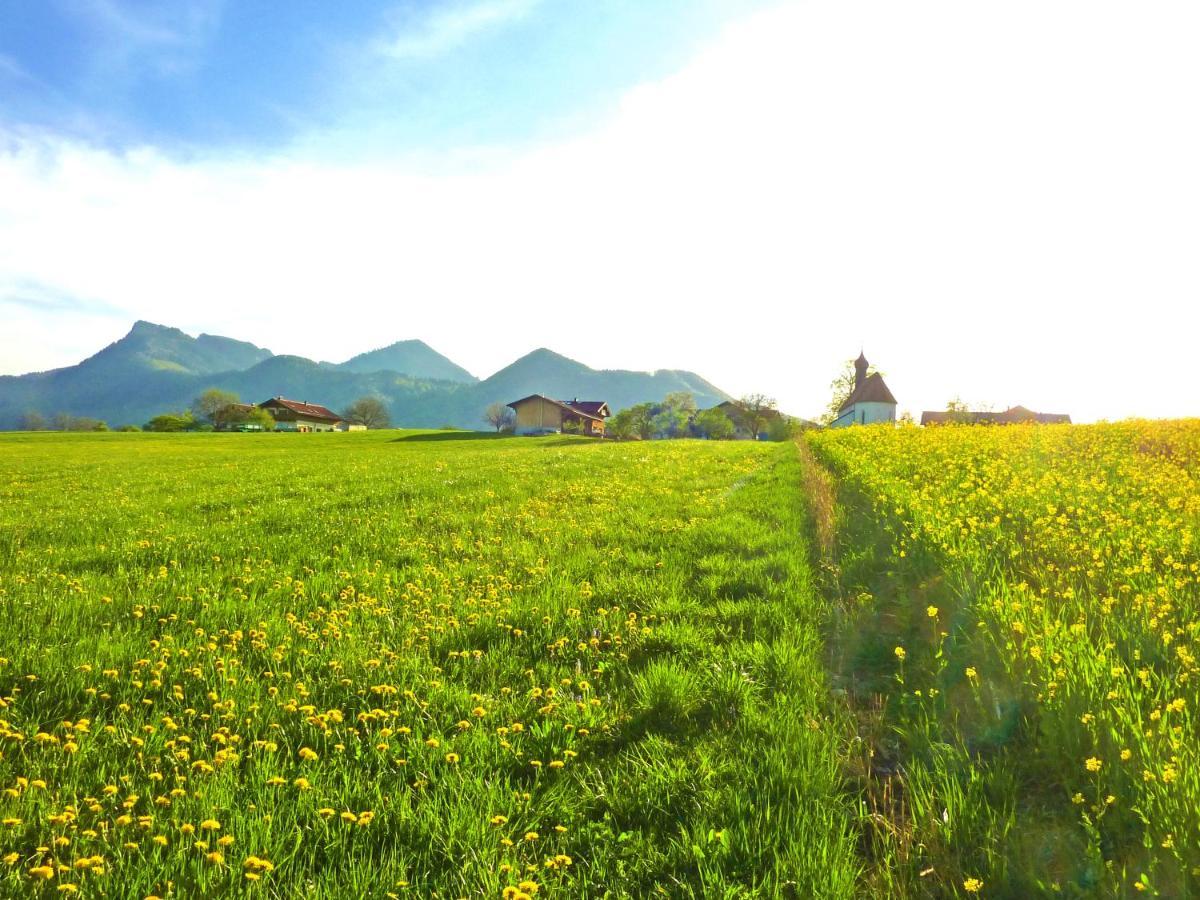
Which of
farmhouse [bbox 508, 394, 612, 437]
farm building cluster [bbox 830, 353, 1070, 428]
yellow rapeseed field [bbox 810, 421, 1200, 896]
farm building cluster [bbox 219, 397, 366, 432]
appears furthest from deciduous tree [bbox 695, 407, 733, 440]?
yellow rapeseed field [bbox 810, 421, 1200, 896]

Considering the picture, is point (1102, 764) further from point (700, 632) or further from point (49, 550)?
point (49, 550)

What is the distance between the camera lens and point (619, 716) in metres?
4.20

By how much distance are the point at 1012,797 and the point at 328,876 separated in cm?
357

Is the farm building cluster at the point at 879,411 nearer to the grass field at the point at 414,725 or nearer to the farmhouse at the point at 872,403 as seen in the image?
the farmhouse at the point at 872,403

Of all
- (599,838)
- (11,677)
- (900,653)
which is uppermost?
(900,653)

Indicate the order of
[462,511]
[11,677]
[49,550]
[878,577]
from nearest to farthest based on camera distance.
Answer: [11,677] → [878,577] → [49,550] → [462,511]

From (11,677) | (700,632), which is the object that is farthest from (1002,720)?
(11,677)

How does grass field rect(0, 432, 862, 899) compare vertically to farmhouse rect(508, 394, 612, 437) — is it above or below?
below

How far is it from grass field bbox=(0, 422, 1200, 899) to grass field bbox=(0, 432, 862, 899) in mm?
23

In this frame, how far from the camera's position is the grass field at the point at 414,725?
276 centimetres

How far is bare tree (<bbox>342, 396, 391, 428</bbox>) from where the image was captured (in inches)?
6358

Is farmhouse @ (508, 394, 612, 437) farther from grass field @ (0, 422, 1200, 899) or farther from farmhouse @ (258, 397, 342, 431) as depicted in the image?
→ grass field @ (0, 422, 1200, 899)

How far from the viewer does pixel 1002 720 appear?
3.85 m

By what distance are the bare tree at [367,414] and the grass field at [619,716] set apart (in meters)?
164
